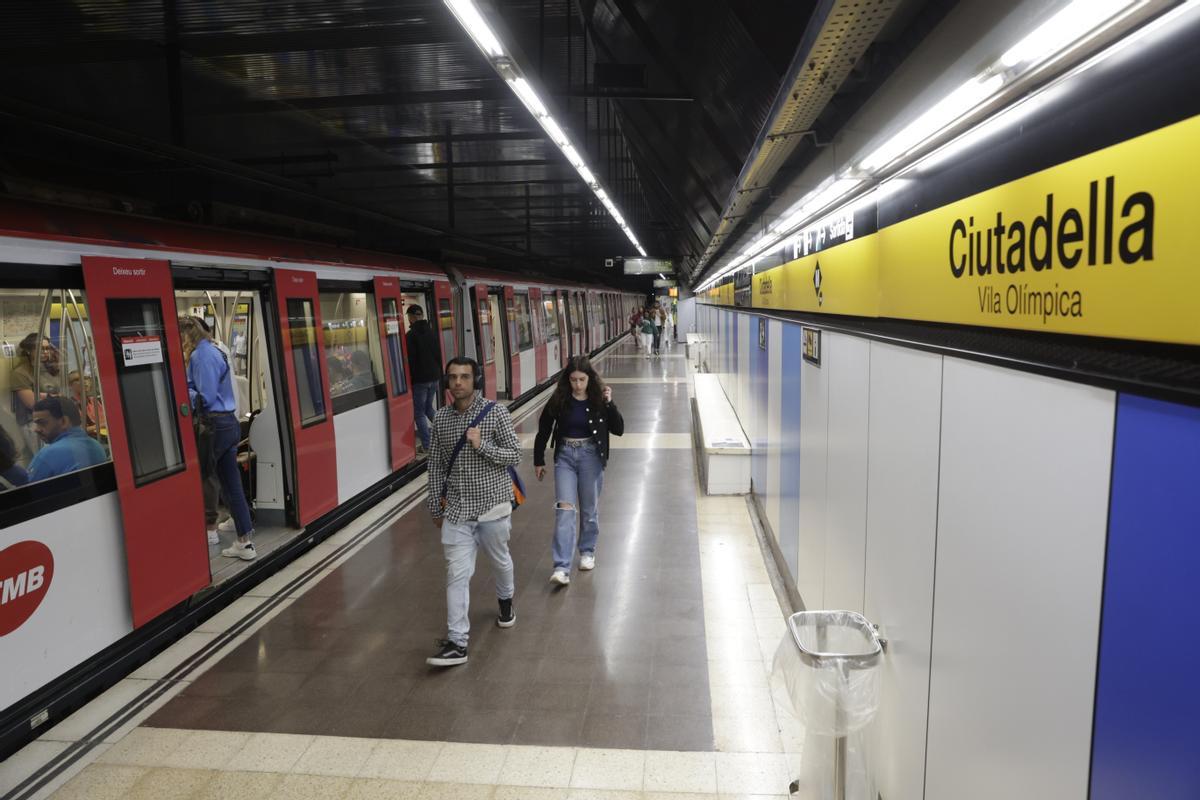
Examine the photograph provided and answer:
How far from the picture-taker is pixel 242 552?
531cm

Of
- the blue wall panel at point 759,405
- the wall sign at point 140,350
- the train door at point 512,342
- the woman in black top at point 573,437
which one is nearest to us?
the wall sign at point 140,350

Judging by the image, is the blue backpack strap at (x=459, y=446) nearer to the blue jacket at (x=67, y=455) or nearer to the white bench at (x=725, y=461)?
the blue jacket at (x=67, y=455)

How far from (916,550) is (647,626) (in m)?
2.33

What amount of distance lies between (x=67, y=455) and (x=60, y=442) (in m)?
0.07

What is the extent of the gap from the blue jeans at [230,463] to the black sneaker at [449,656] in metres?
2.11

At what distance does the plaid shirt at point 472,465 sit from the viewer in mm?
4078

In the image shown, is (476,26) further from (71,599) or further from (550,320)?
(550,320)

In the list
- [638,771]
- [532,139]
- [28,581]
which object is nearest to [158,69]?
[532,139]

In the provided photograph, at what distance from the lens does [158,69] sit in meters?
6.09

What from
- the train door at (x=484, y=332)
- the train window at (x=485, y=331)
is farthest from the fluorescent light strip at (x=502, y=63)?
the train window at (x=485, y=331)

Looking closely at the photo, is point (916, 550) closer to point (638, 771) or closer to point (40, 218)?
point (638, 771)

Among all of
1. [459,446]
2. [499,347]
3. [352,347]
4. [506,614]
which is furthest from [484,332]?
[459,446]

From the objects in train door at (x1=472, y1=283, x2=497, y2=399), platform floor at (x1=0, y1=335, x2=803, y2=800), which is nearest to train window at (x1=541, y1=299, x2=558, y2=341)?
train door at (x1=472, y1=283, x2=497, y2=399)

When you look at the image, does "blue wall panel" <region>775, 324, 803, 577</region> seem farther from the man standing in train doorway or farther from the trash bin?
the trash bin
